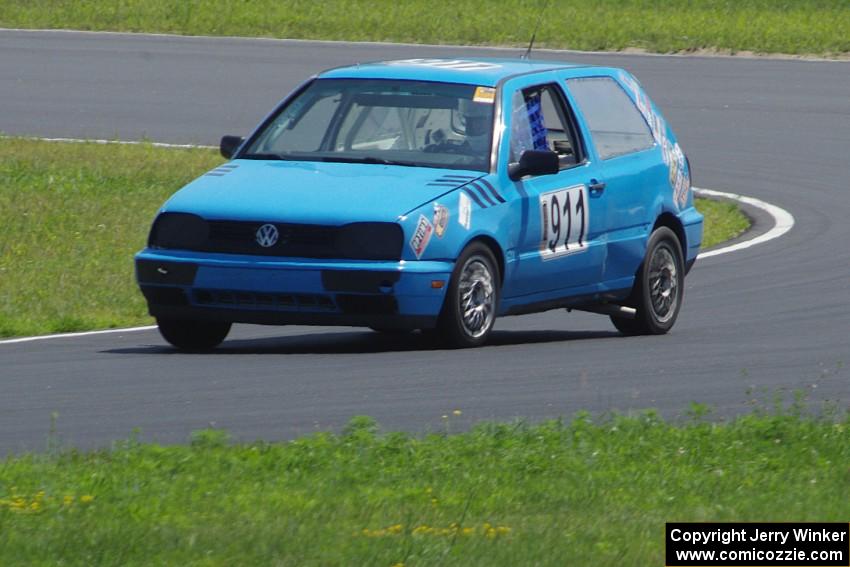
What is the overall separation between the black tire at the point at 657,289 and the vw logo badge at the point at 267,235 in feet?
9.47

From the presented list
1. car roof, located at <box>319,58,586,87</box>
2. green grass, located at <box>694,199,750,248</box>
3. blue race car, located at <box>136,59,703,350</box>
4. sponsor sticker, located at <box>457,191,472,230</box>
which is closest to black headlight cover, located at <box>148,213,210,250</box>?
blue race car, located at <box>136,59,703,350</box>

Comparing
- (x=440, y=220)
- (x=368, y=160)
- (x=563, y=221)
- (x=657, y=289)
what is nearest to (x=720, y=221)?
(x=657, y=289)

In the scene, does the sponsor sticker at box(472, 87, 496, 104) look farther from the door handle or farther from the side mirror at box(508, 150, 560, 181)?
the door handle

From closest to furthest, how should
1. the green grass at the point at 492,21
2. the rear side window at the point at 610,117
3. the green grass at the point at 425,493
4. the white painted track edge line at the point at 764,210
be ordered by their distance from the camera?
1. the green grass at the point at 425,493
2. the rear side window at the point at 610,117
3. the white painted track edge line at the point at 764,210
4. the green grass at the point at 492,21

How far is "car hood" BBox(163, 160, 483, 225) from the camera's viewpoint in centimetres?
1064

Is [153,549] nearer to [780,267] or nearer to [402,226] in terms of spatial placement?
[402,226]

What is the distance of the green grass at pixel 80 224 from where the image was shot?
13430 millimetres

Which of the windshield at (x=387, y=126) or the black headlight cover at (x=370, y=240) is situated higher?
the windshield at (x=387, y=126)

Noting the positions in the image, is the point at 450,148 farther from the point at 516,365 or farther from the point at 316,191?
the point at 516,365

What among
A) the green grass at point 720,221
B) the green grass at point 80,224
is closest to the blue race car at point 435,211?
the green grass at point 80,224

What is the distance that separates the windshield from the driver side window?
228mm

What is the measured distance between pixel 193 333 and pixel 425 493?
4.39 m

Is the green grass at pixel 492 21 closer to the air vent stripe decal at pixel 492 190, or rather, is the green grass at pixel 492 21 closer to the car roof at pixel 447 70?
the car roof at pixel 447 70

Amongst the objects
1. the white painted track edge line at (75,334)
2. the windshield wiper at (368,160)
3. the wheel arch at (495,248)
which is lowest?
the white painted track edge line at (75,334)
